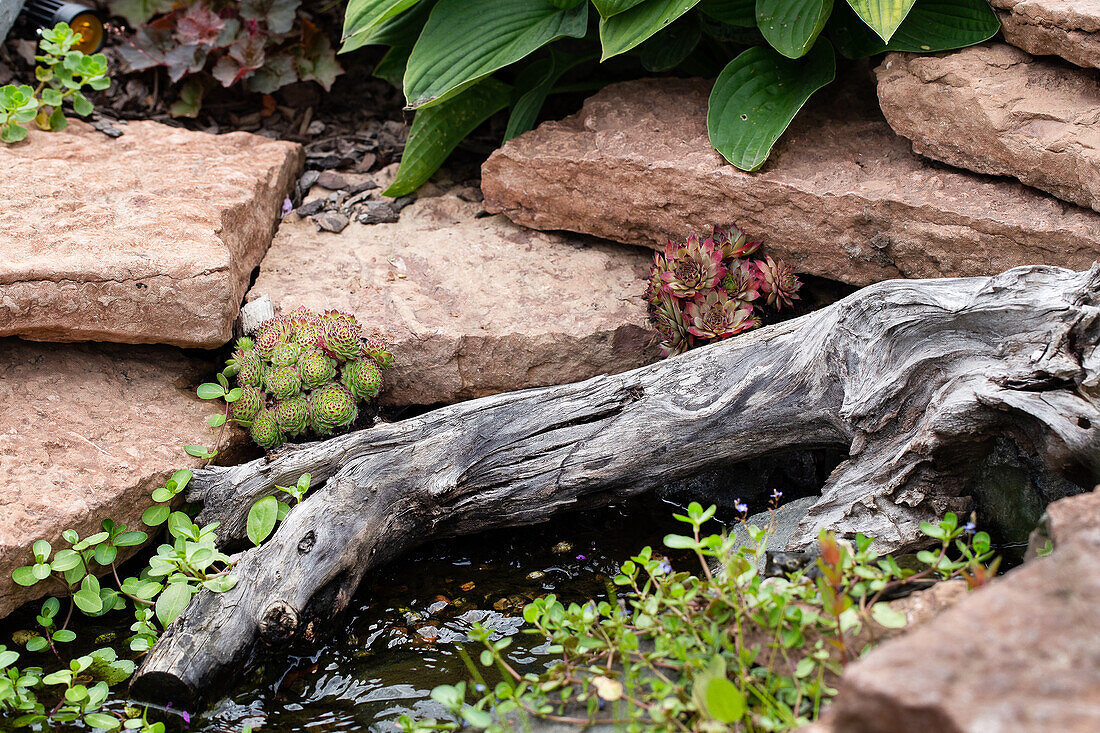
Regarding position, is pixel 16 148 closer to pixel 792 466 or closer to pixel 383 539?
pixel 383 539

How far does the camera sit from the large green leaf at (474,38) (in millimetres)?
3748

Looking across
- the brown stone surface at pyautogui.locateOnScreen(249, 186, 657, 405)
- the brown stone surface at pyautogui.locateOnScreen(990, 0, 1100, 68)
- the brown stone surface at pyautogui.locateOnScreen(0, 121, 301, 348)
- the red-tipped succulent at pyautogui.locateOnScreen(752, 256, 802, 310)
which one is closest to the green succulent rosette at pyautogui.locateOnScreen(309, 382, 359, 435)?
the brown stone surface at pyautogui.locateOnScreen(249, 186, 657, 405)

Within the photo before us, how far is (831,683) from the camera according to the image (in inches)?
75.5

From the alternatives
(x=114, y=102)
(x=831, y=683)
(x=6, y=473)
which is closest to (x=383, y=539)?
(x=6, y=473)

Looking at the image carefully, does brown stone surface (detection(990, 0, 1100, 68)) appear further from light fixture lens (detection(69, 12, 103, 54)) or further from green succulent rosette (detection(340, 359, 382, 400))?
light fixture lens (detection(69, 12, 103, 54))

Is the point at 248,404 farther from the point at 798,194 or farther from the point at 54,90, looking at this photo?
the point at 798,194

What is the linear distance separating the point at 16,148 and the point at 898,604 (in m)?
3.93

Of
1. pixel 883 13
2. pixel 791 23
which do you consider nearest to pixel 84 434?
pixel 791 23

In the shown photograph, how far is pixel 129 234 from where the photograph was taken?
3252 millimetres

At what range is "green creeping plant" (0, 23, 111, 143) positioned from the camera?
3732 mm

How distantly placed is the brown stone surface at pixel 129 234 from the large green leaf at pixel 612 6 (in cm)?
166

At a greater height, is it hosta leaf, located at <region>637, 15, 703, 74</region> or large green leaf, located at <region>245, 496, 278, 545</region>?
hosta leaf, located at <region>637, 15, 703, 74</region>

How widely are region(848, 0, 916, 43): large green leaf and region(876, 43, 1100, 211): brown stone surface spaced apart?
0.29 metres

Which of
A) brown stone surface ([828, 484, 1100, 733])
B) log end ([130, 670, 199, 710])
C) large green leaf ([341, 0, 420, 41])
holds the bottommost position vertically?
log end ([130, 670, 199, 710])
